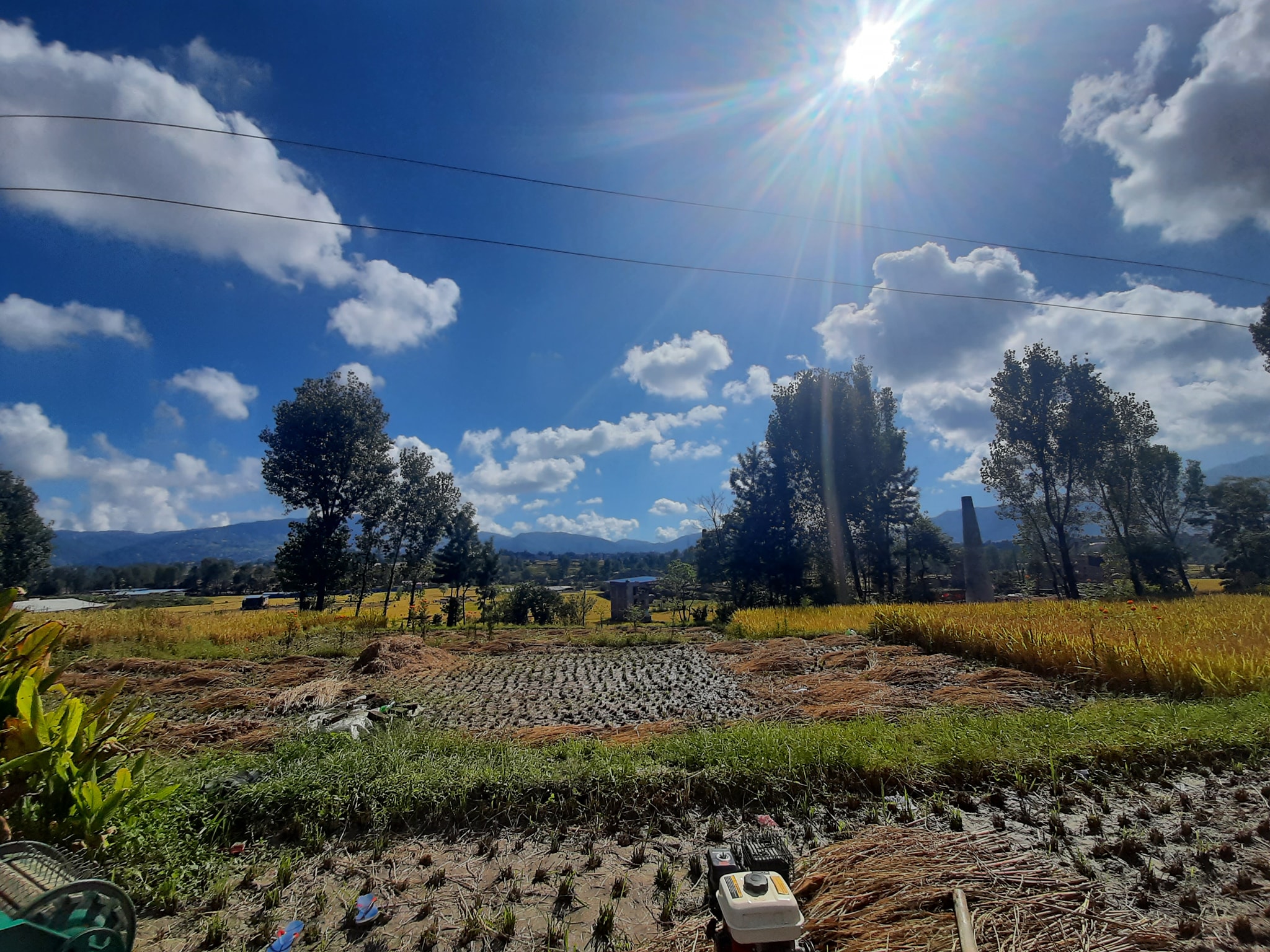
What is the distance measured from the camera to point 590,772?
3.41m

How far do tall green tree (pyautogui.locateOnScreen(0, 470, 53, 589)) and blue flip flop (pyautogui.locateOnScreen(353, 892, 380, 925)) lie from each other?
1623 inches

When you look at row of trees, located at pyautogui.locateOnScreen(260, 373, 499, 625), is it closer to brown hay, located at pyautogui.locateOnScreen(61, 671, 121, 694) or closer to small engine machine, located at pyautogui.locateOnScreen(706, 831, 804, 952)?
brown hay, located at pyautogui.locateOnScreen(61, 671, 121, 694)

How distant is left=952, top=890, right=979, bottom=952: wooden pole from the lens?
1784 millimetres

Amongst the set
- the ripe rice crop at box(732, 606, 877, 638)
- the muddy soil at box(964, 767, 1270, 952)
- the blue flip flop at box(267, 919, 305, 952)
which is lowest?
the blue flip flop at box(267, 919, 305, 952)

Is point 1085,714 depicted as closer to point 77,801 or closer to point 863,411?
point 77,801

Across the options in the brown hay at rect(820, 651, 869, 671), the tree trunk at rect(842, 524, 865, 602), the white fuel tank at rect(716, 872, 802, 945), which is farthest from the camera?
the tree trunk at rect(842, 524, 865, 602)

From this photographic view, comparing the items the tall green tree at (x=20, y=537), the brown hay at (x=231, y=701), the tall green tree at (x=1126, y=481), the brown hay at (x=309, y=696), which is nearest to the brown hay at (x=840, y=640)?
the brown hay at (x=309, y=696)

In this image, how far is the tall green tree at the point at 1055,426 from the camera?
885 inches

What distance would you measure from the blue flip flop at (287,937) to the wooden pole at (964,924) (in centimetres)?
263

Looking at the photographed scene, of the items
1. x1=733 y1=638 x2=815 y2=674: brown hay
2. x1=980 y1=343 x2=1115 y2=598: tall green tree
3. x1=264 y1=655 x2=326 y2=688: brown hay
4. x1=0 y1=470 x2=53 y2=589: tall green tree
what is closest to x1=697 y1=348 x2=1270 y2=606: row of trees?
x1=980 y1=343 x2=1115 y2=598: tall green tree

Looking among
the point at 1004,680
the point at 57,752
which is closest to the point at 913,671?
the point at 1004,680

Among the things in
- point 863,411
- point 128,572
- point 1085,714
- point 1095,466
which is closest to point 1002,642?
point 1085,714

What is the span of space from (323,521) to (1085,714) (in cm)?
2706

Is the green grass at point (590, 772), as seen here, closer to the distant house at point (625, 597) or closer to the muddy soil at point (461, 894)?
the muddy soil at point (461, 894)
